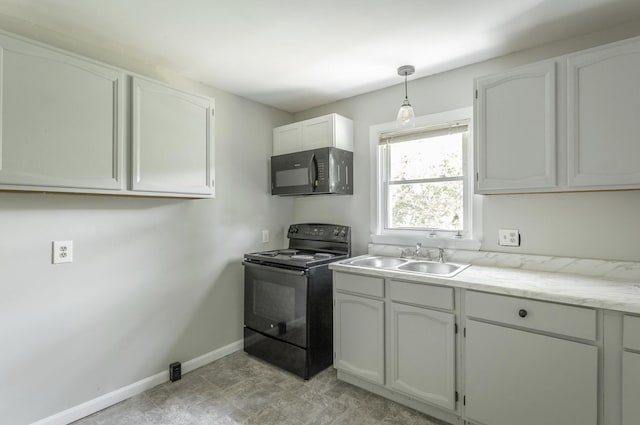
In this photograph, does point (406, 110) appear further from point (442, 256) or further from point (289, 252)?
point (289, 252)

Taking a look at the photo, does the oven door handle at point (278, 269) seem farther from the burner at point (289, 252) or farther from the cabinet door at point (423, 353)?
the cabinet door at point (423, 353)

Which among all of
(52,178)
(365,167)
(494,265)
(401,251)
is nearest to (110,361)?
(52,178)

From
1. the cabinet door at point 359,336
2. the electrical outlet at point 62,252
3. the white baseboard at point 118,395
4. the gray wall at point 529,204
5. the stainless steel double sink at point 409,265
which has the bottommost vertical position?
the white baseboard at point 118,395

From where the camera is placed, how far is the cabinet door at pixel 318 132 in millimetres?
2861

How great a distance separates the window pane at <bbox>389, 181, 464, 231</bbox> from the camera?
255cm

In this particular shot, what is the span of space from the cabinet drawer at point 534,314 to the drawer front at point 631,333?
4.1 inches

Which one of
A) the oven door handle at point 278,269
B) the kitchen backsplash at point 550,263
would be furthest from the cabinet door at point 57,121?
the kitchen backsplash at point 550,263

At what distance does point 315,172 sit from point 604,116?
191 cm

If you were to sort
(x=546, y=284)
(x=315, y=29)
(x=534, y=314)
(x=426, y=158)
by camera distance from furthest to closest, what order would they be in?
(x=426, y=158)
(x=315, y=29)
(x=546, y=284)
(x=534, y=314)

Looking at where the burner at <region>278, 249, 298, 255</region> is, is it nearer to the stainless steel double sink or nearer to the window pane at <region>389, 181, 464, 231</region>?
the stainless steel double sink

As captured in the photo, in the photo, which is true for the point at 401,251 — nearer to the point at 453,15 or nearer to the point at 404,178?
the point at 404,178

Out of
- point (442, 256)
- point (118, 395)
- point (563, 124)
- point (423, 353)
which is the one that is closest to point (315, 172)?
point (442, 256)

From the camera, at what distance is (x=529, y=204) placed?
217 centimetres

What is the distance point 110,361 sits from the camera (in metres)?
2.15
